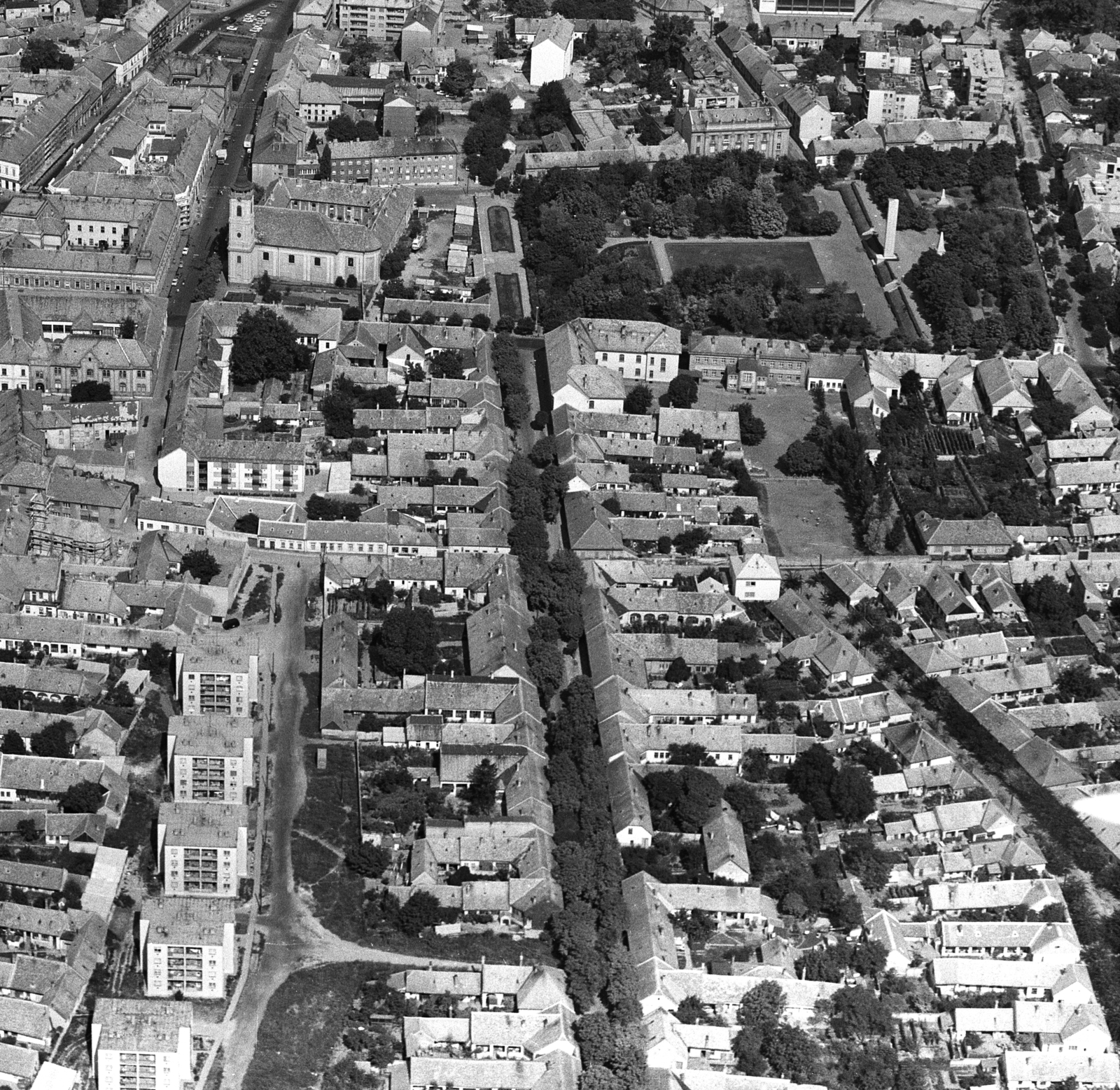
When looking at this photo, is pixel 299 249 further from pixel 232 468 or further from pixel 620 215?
pixel 232 468

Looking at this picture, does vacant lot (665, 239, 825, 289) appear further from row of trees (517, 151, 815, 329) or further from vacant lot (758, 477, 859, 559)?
vacant lot (758, 477, 859, 559)

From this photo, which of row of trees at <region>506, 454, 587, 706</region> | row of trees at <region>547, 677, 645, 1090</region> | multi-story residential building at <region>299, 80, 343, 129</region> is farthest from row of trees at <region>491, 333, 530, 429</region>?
multi-story residential building at <region>299, 80, 343, 129</region>

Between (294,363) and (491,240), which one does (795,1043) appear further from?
(491,240)

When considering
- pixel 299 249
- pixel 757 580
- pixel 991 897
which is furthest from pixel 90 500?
pixel 991 897

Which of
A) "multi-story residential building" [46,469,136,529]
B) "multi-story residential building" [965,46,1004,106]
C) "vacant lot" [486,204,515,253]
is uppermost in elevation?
"multi-story residential building" [46,469,136,529]

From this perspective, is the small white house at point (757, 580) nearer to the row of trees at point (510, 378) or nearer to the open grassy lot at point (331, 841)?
the row of trees at point (510, 378)

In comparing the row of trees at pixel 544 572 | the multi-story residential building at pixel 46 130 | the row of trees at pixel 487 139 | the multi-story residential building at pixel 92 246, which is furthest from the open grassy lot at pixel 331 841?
the multi-story residential building at pixel 46 130
